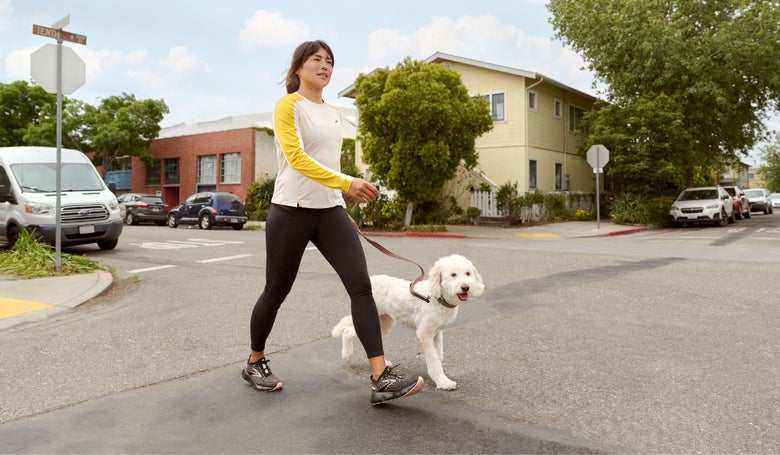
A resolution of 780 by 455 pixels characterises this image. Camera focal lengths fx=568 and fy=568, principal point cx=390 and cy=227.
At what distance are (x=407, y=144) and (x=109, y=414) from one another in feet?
54.0

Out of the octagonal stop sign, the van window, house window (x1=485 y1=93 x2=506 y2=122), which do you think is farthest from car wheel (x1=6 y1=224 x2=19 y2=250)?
house window (x1=485 y1=93 x2=506 y2=122)

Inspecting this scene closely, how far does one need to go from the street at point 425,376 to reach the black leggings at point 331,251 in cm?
50

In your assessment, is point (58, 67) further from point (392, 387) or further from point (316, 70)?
point (392, 387)

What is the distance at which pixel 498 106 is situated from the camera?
26016mm

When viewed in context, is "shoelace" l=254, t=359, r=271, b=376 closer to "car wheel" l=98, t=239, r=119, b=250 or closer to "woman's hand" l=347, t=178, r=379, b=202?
"woman's hand" l=347, t=178, r=379, b=202

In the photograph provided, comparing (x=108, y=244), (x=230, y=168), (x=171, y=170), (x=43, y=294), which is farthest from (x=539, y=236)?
(x=171, y=170)

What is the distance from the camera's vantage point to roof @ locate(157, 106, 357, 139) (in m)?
38.3

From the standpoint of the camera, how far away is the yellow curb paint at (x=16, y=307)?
6.05 metres

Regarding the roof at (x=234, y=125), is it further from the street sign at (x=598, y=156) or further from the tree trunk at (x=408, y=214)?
the street sign at (x=598, y=156)

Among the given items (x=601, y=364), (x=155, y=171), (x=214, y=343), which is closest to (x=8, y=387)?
(x=214, y=343)

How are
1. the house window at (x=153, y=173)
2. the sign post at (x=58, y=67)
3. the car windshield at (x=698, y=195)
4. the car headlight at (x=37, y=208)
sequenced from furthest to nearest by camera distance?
the house window at (x=153, y=173) < the car windshield at (x=698, y=195) < the car headlight at (x=37, y=208) < the sign post at (x=58, y=67)

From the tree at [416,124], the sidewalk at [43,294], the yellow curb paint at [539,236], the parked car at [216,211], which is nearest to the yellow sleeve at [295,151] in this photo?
the sidewalk at [43,294]

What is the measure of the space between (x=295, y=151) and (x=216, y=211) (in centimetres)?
2149

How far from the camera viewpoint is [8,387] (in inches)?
149
